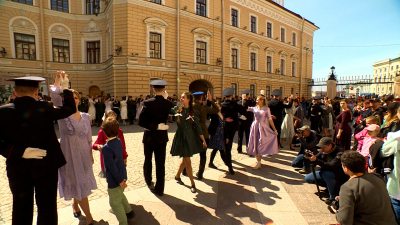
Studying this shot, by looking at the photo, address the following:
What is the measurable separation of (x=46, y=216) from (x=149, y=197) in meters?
1.58

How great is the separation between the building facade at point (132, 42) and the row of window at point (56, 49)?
0.06m

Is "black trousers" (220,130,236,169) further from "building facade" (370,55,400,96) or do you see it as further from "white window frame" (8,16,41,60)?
"building facade" (370,55,400,96)

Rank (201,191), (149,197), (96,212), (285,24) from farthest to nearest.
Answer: (285,24) < (201,191) < (149,197) < (96,212)

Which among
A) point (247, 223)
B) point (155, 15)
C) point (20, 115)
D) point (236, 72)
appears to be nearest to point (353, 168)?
point (247, 223)

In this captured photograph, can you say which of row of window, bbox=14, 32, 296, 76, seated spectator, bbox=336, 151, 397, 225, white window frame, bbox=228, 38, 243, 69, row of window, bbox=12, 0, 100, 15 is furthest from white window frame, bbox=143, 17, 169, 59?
seated spectator, bbox=336, 151, 397, 225

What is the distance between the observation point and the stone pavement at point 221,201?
306cm

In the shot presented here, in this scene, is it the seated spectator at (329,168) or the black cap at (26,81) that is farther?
the seated spectator at (329,168)

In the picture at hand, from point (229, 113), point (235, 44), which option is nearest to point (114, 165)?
point (229, 113)

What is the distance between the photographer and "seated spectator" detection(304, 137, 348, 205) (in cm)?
334

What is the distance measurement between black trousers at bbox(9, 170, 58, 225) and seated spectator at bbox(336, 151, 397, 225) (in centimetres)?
302

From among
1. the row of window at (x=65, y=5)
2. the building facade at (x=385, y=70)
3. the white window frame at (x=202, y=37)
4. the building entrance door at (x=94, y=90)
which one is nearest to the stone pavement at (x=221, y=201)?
the building entrance door at (x=94, y=90)

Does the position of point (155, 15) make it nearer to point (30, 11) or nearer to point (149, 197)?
point (30, 11)

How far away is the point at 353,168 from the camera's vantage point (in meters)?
2.18

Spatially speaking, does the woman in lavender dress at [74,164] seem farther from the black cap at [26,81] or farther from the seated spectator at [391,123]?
the seated spectator at [391,123]
